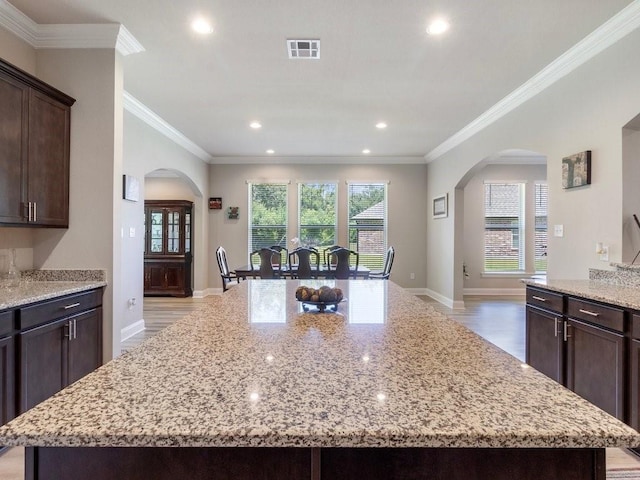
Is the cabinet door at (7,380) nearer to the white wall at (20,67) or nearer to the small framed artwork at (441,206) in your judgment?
the white wall at (20,67)

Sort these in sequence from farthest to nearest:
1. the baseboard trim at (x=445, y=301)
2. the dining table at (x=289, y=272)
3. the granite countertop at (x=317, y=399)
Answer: the baseboard trim at (x=445, y=301) → the dining table at (x=289, y=272) → the granite countertop at (x=317, y=399)

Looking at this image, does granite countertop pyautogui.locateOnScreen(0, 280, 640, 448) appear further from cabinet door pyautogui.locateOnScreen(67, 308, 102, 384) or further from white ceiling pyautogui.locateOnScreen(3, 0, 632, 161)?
white ceiling pyautogui.locateOnScreen(3, 0, 632, 161)

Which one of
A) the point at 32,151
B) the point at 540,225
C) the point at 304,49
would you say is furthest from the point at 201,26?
the point at 540,225

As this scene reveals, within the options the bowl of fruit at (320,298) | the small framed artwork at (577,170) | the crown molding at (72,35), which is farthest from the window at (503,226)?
the crown molding at (72,35)

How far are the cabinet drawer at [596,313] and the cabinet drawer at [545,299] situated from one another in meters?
0.09

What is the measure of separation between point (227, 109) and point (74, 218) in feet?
8.23

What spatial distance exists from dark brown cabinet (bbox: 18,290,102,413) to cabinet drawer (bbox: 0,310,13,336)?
71 millimetres

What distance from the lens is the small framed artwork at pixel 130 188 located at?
4391 mm

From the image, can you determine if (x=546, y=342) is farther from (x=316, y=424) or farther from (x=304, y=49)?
(x=304, y=49)

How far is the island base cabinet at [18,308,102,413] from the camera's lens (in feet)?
6.89

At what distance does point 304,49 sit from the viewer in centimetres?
321

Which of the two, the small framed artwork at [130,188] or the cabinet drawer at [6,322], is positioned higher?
the small framed artwork at [130,188]

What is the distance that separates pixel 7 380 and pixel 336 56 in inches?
130

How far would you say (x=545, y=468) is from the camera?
701 mm
